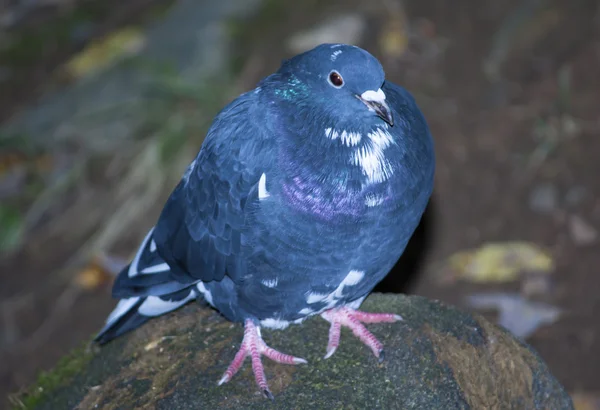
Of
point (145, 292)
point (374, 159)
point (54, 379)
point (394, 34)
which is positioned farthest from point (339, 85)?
point (394, 34)

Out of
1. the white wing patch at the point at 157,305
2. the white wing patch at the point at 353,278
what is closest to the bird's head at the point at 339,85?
the white wing patch at the point at 353,278

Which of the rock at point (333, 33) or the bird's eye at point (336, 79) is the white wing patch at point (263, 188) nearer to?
the bird's eye at point (336, 79)

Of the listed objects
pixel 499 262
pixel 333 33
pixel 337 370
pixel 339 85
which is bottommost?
pixel 499 262

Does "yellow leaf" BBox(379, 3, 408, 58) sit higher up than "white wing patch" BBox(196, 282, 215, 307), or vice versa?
"yellow leaf" BBox(379, 3, 408, 58)

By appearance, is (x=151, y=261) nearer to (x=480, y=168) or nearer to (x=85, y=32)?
(x=480, y=168)

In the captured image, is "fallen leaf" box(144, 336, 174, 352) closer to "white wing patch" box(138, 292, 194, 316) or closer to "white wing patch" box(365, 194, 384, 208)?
"white wing patch" box(138, 292, 194, 316)

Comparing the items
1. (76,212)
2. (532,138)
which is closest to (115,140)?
(76,212)

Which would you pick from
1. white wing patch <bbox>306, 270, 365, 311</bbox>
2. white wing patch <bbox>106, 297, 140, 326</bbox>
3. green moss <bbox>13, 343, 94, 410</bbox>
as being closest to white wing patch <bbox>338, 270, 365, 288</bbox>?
white wing patch <bbox>306, 270, 365, 311</bbox>

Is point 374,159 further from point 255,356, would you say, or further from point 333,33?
point 333,33
